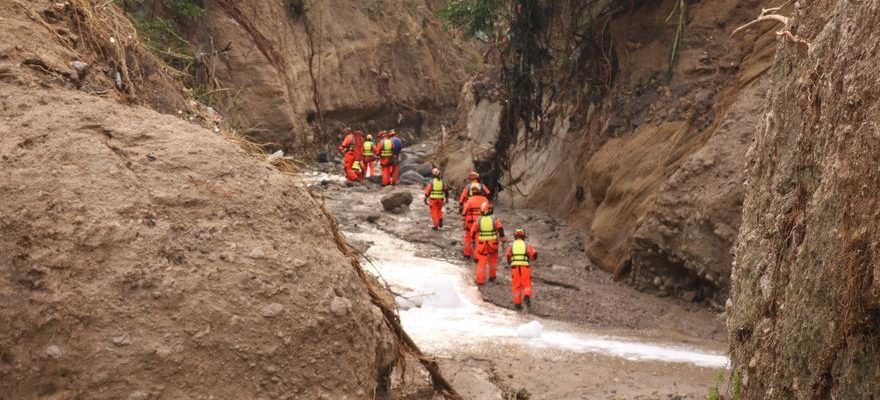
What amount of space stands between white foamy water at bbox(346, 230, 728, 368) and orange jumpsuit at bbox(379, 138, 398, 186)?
8903mm

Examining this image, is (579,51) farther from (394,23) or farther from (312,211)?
(394,23)

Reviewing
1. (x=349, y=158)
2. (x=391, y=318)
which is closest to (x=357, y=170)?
(x=349, y=158)

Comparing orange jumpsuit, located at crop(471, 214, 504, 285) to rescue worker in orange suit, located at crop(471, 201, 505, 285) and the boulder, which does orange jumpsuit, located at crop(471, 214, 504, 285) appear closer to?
rescue worker in orange suit, located at crop(471, 201, 505, 285)

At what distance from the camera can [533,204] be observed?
20.8 metres

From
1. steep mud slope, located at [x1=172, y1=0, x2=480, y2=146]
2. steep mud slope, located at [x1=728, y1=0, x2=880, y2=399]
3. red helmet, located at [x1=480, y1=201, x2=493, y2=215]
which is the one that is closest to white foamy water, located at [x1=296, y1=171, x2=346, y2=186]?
steep mud slope, located at [x1=172, y1=0, x2=480, y2=146]

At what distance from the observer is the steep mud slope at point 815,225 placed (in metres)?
4.27

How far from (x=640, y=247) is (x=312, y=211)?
889 cm

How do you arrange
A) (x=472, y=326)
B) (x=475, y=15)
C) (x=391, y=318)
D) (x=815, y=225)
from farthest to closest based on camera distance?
(x=475, y=15)
(x=472, y=326)
(x=391, y=318)
(x=815, y=225)

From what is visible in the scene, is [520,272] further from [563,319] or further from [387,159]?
[387,159]

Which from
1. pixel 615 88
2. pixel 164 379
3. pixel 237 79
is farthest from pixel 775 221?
pixel 237 79

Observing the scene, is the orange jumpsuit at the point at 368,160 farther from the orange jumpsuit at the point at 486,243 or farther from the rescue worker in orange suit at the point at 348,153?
the orange jumpsuit at the point at 486,243

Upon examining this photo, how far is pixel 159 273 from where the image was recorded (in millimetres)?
5391

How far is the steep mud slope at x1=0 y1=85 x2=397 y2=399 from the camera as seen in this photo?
5078mm

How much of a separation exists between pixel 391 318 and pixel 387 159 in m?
17.9
